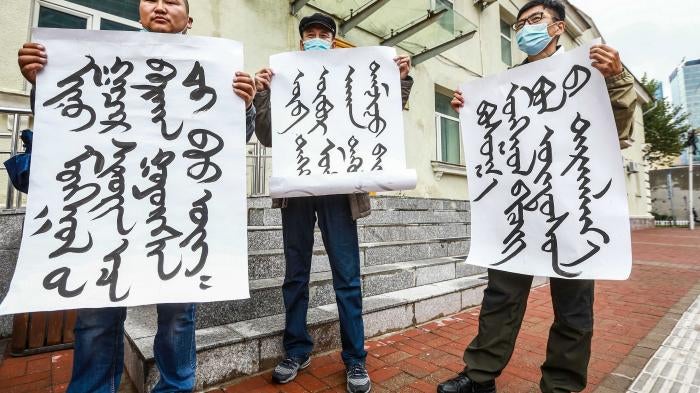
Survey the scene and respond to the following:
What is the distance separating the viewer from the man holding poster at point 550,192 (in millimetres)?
1562

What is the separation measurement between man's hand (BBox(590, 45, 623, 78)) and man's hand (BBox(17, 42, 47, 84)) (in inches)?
93.6

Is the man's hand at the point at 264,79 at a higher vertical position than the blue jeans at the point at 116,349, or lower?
higher

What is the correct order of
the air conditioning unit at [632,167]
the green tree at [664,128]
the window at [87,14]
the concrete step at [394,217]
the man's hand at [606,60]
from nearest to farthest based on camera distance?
the man's hand at [606,60] → the concrete step at [394,217] → the window at [87,14] → the air conditioning unit at [632,167] → the green tree at [664,128]

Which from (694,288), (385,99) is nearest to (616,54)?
(385,99)

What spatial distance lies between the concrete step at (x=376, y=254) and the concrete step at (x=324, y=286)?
0.28 ft

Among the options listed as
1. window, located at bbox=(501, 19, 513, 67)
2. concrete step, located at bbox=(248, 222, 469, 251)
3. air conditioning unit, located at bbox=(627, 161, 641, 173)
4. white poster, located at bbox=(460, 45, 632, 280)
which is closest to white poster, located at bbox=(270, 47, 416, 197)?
white poster, located at bbox=(460, 45, 632, 280)

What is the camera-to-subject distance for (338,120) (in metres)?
1.97

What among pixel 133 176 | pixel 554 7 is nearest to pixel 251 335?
pixel 133 176

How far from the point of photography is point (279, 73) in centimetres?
199

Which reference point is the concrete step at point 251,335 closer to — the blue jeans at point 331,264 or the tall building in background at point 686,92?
the blue jeans at point 331,264

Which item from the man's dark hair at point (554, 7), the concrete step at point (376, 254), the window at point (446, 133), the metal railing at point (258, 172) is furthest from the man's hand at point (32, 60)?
the window at point (446, 133)

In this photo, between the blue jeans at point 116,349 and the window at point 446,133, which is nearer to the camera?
the blue jeans at point 116,349

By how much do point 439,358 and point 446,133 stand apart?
7154 millimetres

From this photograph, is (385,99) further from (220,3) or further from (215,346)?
(220,3)
